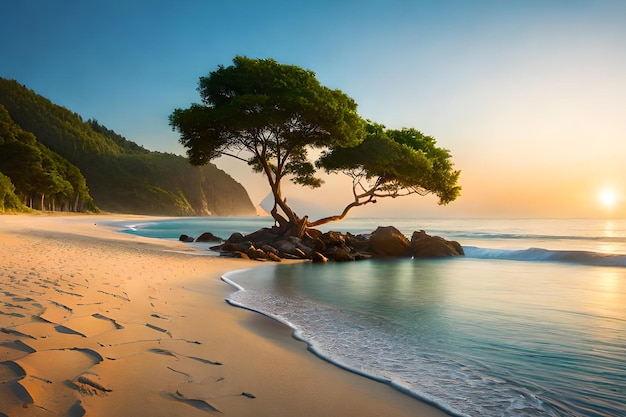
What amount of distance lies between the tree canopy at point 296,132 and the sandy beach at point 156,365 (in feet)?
55.5

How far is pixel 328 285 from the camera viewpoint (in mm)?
11094

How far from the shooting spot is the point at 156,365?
3.52 metres

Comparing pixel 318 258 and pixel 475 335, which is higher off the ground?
pixel 475 335

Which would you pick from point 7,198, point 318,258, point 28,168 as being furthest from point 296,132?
point 28,168

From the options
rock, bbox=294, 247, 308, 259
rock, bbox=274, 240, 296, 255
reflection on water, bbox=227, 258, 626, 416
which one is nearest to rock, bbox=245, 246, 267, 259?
rock, bbox=294, 247, 308, 259

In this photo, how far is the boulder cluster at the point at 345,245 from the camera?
2086cm

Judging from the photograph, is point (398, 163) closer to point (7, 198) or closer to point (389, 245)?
point (389, 245)

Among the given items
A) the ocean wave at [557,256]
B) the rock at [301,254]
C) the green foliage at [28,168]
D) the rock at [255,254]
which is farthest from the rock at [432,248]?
the green foliage at [28,168]

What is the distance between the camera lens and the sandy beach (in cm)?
276

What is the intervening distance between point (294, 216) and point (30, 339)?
70.0 feet

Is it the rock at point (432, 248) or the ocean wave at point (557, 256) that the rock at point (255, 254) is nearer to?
the rock at point (432, 248)

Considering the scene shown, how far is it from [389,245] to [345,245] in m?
2.92

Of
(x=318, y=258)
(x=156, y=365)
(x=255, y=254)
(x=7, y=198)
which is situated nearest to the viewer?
(x=156, y=365)

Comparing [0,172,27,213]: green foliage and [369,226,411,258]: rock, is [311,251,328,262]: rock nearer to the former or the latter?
[369,226,411,258]: rock
